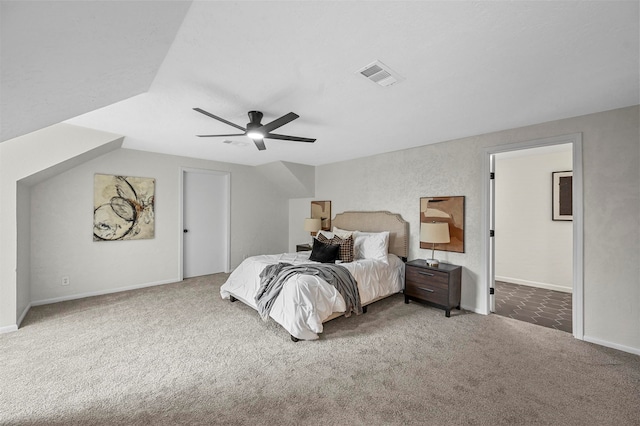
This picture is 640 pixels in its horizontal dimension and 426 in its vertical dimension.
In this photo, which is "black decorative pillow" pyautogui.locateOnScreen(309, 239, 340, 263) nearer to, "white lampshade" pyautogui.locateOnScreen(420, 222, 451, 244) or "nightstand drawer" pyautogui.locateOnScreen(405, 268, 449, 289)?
"nightstand drawer" pyautogui.locateOnScreen(405, 268, 449, 289)

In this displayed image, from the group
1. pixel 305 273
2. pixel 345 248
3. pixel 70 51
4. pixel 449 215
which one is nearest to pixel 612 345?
pixel 449 215

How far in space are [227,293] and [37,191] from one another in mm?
2923

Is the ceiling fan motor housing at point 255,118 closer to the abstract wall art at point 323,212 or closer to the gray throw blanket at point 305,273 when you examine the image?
the gray throw blanket at point 305,273

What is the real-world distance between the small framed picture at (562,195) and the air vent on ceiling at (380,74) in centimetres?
421

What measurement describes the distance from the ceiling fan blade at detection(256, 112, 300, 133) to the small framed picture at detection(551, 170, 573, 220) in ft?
15.7

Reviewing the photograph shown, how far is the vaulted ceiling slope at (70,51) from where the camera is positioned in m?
1.05

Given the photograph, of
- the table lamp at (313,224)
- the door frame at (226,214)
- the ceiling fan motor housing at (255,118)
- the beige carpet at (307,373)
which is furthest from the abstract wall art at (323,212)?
the ceiling fan motor housing at (255,118)

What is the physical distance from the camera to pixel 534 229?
471 cm

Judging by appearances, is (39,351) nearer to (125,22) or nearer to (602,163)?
(125,22)

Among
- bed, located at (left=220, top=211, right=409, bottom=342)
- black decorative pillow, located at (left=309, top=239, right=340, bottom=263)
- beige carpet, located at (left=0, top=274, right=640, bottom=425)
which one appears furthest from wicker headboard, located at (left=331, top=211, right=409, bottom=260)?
beige carpet, located at (left=0, top=274, right=640, bottom=425)

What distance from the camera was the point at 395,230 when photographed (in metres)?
4.40

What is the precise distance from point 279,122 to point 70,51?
1.46 metres

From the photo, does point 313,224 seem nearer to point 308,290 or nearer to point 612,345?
point 308,290

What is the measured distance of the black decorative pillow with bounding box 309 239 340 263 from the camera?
3.82 meters
